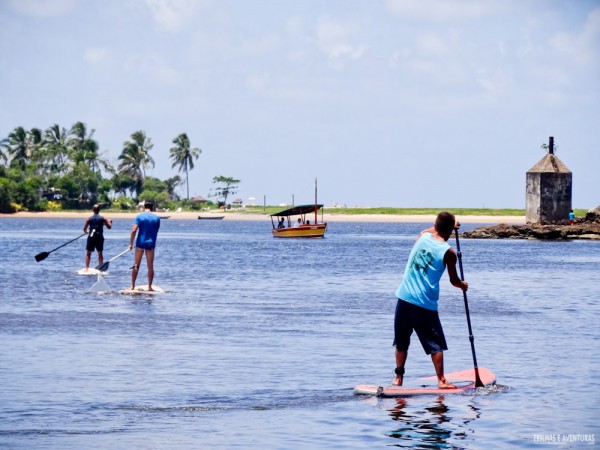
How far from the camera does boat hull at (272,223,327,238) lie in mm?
83875

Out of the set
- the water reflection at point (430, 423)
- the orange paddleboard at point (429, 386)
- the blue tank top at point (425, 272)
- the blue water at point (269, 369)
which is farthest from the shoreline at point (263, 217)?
the water reflection at point (430, 423)

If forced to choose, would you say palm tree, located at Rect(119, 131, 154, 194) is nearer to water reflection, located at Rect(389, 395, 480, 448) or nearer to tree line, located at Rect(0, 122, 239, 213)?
tree line, located at Rect(0, 122, 239, 213)

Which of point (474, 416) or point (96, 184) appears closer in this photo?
point (474, 416)

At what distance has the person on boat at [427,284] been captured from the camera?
1174cm

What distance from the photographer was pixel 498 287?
30578 millimetres

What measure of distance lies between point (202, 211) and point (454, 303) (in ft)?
507

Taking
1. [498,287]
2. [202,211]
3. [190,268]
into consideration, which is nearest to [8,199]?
[202,211]

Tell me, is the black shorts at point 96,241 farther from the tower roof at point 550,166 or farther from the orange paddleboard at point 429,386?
the tower roof at point 550,166

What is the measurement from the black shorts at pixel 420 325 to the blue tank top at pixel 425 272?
79mm

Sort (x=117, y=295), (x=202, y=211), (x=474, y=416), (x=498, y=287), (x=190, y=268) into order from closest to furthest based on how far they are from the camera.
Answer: (x=474, y=416), (x=117, y=295), (x=498, y=287), (x=190, y=268), (x=202, y=211)

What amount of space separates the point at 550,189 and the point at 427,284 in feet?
230

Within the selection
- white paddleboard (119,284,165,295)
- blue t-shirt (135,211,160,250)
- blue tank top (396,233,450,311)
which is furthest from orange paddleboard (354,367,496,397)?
white paddleboard (119,284,165,295)

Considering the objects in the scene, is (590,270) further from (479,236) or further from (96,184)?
(96,184)

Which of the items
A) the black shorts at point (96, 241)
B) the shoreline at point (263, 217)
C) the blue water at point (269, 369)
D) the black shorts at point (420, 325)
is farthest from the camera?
the shoreline at point (263, 217)
